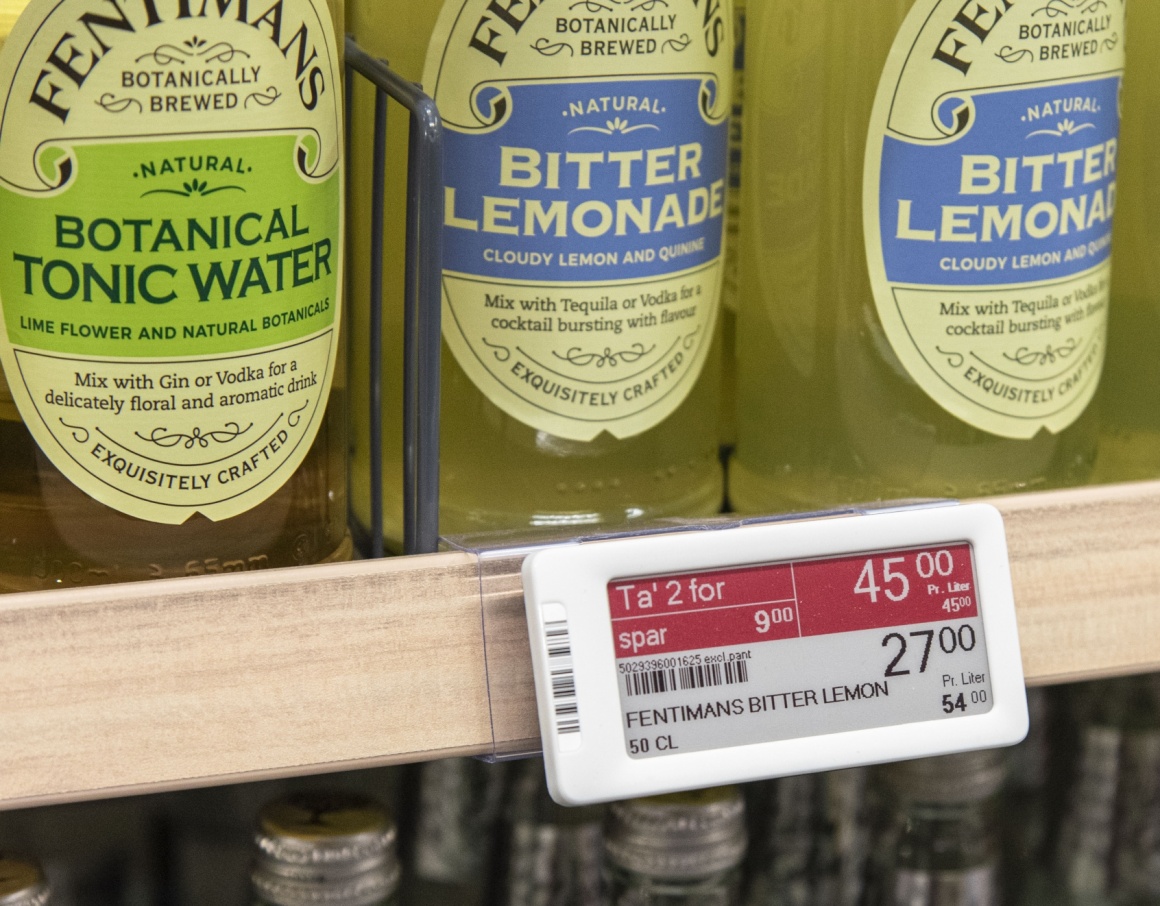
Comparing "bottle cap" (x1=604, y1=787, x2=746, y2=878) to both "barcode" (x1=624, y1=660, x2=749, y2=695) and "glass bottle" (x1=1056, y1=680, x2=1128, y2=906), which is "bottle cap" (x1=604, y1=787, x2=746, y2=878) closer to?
"barcode" (x1=624, y1=660, x2=749, y2=695)

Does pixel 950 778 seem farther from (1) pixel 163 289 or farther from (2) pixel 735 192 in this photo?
(1) pixel 163 289

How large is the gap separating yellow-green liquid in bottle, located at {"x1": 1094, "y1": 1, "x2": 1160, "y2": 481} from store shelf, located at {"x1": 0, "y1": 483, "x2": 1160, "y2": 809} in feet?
1.27

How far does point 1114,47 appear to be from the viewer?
1.91ft

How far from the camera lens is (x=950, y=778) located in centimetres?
74

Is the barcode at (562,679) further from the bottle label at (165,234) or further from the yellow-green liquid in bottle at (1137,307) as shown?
the yellow-green liquid in bottle at (1137,307)

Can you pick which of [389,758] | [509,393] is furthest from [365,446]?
[389,758]

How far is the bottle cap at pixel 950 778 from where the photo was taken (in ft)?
2.43

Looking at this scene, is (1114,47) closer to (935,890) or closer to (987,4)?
(987,4)

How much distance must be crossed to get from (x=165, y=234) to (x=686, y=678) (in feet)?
0.72

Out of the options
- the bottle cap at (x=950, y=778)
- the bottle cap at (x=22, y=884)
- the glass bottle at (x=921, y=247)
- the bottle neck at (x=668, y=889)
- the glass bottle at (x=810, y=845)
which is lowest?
the glass bottle at (x=810, y=845)

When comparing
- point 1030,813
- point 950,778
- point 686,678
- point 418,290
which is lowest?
point 1030,813

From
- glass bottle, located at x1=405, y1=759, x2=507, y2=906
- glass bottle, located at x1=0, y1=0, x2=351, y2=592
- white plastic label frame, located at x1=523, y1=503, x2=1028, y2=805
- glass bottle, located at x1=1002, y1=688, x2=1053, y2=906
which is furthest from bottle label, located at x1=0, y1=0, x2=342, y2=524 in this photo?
glass bottle, located at x1=1002, y1=688, x2=1053, y2=906

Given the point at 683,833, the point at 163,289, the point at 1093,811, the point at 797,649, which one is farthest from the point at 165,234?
the point at 1093,811

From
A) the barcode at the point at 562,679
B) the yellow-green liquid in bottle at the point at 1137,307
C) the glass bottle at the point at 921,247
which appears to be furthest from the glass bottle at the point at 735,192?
the barcode at the point at 562,679
